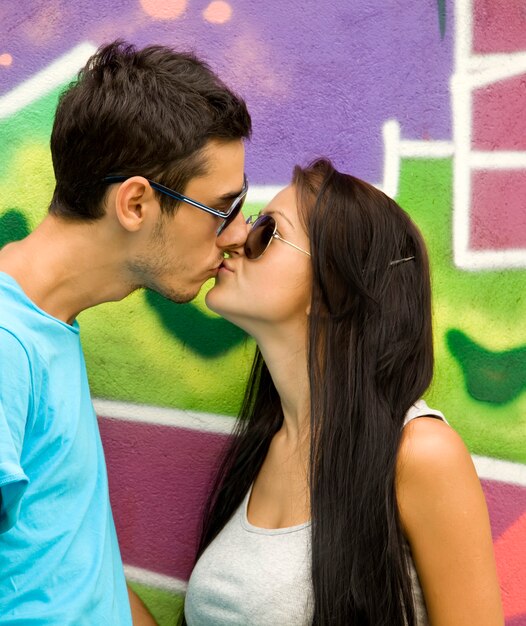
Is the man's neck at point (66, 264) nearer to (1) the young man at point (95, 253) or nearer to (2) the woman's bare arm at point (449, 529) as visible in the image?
(1) the young man at point (95, 253)

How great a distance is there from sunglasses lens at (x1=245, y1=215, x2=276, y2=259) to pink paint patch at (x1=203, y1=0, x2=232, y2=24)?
766 millimetres

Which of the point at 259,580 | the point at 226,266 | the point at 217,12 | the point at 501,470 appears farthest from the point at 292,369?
the point at 217,12

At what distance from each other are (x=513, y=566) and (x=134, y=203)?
1.64 metres

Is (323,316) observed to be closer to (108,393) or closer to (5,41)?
(108,393)

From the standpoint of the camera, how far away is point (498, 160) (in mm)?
2521

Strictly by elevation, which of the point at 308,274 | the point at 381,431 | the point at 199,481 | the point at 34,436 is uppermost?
the point at 308,274

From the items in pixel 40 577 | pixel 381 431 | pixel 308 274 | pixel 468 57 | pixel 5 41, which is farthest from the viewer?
pixel 5 41

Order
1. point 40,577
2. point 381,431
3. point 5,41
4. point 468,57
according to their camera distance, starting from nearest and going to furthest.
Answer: point 40,577 → point 381,431 → point 468,57 → point 5,41

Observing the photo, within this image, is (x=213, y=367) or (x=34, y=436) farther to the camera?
(x=213, y=367)

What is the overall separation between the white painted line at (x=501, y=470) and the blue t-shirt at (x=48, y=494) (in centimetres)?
120

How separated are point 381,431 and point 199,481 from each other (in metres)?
0.91

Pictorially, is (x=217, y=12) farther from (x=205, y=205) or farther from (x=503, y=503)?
(x=503, y=503)

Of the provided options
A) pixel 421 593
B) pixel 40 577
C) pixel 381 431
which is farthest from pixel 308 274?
pixel 40 577

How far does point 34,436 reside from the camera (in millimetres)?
Answer: 1850
